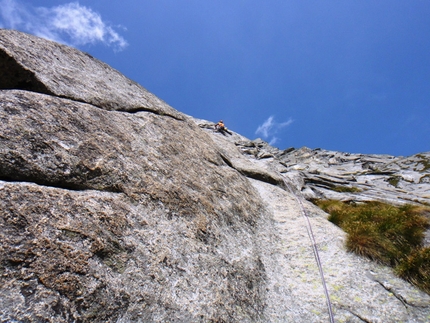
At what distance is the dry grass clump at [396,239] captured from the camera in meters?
9.06

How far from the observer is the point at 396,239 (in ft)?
34.2

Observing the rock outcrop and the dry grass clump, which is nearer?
the rock outcrop

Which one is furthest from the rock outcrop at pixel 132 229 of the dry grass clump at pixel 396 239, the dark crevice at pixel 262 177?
the dark crevice at pixel 262 177

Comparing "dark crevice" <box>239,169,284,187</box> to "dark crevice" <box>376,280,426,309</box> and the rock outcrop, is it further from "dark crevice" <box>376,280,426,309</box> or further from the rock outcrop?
"dark crevice" <box>376,280,426,309</box>

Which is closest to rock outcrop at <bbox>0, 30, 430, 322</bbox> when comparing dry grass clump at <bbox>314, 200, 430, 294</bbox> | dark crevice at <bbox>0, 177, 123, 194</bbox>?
dark crevice at <bbox>0, 177, 123, 194</bbox>

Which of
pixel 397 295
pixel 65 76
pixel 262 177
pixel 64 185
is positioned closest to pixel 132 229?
pixel 64 185

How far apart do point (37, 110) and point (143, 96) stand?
271 inches

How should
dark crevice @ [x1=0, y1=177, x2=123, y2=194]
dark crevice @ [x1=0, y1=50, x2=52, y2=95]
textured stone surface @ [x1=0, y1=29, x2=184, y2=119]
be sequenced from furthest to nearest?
textured stone surface @ [x1=0, y1=29, x2=184, y2=119], dark crevice @ [x1=0, y1=50, x2=52, y2=95], dark crevice @ [x1=0, y1=177, x2=123, y2=194]

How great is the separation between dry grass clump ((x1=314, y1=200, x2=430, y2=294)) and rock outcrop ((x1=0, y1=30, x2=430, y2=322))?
421mm

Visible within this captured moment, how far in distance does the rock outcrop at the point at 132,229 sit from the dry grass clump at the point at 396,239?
42cm

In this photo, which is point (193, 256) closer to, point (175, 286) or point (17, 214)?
point (175, 286)

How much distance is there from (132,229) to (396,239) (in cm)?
928

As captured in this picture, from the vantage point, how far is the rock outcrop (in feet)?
17.0

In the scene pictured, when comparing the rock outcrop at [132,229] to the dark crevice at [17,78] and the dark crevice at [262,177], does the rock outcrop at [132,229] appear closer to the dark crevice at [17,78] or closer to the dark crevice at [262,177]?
the dark crevice at [17,78]
